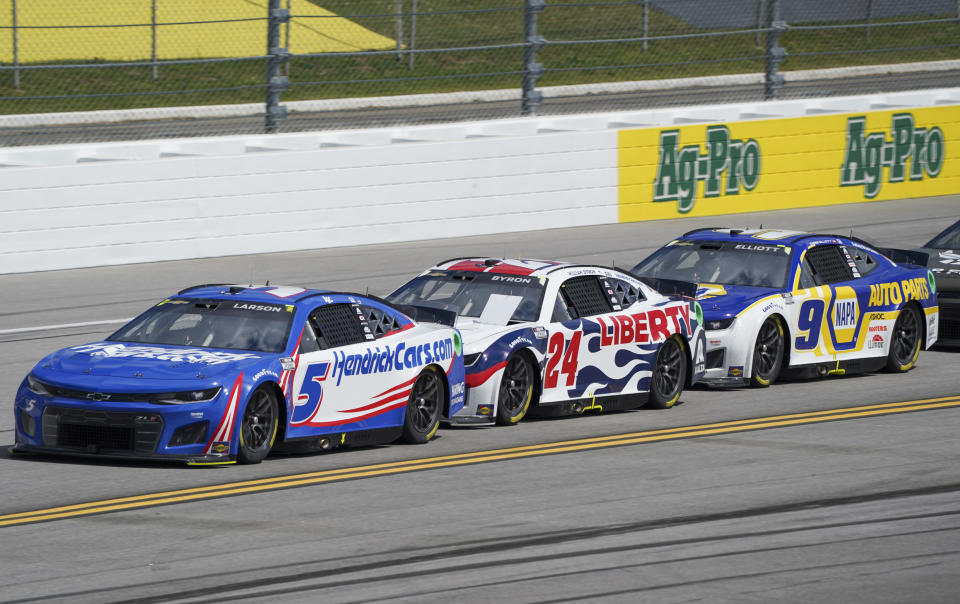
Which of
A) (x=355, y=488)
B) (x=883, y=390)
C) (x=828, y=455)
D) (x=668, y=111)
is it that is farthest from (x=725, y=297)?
(x=668, y=111)

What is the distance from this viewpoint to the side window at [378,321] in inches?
496

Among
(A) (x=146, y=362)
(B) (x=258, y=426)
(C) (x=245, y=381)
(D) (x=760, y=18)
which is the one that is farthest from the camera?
(D) (x=760, y=18)

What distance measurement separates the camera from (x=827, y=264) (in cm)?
1683

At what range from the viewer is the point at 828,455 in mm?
12273

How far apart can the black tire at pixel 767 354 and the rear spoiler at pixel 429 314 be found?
11.6ft

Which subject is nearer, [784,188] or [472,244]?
[472,244]

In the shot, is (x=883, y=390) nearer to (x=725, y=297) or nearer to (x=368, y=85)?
(x=725, y=297)

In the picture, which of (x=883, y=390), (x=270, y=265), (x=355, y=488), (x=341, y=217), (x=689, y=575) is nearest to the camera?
(x=689, y=575)

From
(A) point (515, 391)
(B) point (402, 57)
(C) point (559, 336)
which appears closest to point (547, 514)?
(A) point (515, 391)

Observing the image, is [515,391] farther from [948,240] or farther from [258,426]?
[948,240]

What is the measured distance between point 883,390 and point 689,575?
303 inches

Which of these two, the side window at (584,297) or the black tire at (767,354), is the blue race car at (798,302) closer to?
the black tire at (767,354)

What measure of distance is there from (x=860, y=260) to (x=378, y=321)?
646cm

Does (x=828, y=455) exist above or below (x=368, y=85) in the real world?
below
